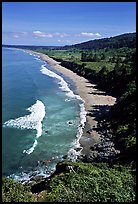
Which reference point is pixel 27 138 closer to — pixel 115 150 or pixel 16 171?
pixel 16 171

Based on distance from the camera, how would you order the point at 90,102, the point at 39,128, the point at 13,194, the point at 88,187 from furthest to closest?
the point at 90,102 → the point at 39,128 → the point at 88,187 → the point at 13,194

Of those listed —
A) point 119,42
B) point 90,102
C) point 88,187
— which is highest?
point 119,42

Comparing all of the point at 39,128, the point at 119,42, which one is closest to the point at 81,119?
the point at 39,128

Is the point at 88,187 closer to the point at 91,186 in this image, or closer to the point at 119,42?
the point at 91,186

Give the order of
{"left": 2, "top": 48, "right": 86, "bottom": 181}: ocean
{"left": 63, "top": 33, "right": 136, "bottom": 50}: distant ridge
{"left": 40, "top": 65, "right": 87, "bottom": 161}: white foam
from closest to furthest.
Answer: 1. {"left": 2, "top": 48, "right": 86, "bottom": 181}: ocean
2. {"left": 40, "top": 65, "right": 87, "bottom": 161}: white foam
3. {"left": 63, "top": 33, "right": 136, "bottom": 50}: distant ridge

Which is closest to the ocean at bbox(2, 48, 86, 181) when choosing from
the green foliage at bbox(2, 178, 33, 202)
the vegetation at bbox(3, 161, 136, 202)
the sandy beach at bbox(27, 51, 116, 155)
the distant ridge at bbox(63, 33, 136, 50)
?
the sandy beach at bbox(27, 51, 116, 155)

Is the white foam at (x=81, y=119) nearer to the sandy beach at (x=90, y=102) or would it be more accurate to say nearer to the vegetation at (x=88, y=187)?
the sandy beach at (x=90, y=102)

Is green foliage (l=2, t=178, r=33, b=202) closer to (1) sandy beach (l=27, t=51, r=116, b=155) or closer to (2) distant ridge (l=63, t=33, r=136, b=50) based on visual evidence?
(1) sandy beach (l=27, t=51, r=116, b=155)
